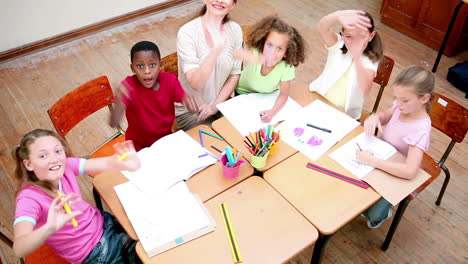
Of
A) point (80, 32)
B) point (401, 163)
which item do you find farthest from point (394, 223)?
point (80, 32)

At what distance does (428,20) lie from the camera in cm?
394

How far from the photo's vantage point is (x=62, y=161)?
1513mm

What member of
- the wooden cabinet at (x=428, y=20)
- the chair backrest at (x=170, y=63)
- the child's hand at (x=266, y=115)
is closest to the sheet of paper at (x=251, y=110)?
the child's hand at (x=266, y=115)

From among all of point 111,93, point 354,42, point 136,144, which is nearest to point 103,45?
point 111,93

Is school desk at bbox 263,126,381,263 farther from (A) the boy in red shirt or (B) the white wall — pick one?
(B) the white wall

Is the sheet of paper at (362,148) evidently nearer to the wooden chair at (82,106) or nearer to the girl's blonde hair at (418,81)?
the girl's blonde hair at (418,81)

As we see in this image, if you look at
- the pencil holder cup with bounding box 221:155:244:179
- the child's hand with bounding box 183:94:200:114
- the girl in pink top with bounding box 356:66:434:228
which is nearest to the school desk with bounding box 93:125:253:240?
the pencil holder cup with bounding box 221:155:244:179

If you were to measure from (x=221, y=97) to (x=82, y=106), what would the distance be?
2.57 feet

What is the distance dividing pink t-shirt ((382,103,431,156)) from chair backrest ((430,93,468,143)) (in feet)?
1.04

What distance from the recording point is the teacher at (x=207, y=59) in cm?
206

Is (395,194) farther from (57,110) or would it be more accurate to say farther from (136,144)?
(57,110)

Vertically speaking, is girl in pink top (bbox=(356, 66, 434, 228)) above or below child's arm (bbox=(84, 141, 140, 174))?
above

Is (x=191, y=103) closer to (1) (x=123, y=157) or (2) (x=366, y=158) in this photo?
(1) (x=123, y=157)

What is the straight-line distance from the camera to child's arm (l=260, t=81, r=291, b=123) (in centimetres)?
196
